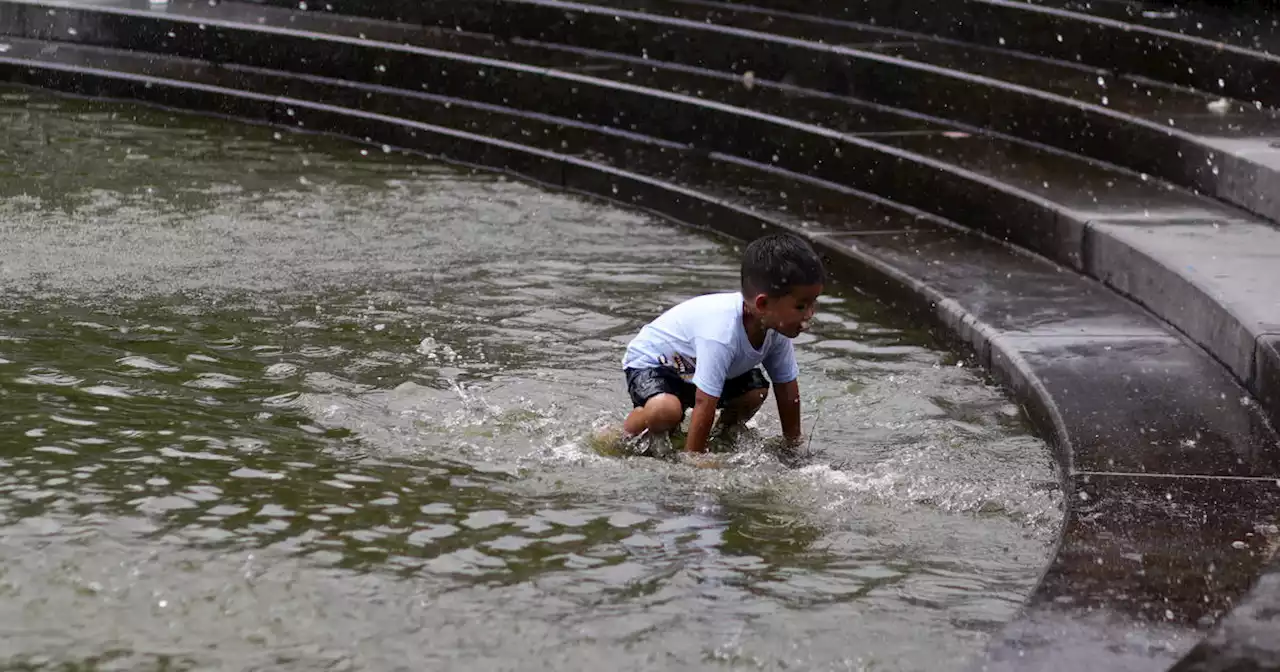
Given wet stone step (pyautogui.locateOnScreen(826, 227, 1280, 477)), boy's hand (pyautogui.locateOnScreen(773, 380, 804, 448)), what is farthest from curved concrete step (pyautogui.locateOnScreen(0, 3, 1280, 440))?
boy's hand (pyautogui.locateOnScreen(773, 380, 804, 448))

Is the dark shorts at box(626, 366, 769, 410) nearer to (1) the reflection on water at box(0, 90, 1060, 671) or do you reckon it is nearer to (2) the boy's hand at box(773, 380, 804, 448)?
(2) the boy's hand at box(773, 380, 804, 448)

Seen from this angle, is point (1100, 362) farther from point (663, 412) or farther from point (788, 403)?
point (663, 412)

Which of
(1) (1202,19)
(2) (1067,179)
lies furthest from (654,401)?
(1) (1202,19)

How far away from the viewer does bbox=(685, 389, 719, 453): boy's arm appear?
17.2 feet

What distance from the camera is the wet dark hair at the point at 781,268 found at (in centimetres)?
507

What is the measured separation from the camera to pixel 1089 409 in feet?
19.2

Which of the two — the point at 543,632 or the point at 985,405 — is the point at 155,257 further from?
the point at 543,632

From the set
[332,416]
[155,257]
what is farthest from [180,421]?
[155,257]

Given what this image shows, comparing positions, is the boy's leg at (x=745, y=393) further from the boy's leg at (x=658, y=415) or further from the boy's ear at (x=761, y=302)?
the boy's ear at (x=761, y=302)

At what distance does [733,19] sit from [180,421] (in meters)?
6.53

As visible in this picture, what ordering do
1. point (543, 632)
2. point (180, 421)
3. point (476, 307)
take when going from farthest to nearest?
point (476, 307) < point (180, 421) < point (543, 632)

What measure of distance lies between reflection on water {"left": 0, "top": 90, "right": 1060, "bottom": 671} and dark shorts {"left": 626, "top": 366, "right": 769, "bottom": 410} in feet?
0.89

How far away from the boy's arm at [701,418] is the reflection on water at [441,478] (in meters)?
0.11

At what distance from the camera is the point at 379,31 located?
12.8 meters
